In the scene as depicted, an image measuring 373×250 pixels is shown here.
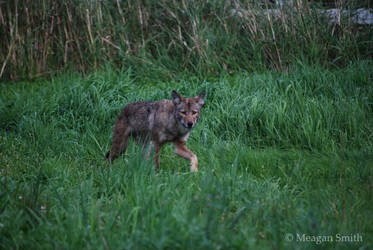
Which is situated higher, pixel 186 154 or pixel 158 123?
pixel 158 123

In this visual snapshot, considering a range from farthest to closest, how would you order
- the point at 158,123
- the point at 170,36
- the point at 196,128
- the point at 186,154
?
the point at 170,36
the point at 196,128
the point at 158,123
the point at 186,154

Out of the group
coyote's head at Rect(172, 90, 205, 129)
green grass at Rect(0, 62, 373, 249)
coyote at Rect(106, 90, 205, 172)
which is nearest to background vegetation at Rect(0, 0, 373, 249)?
green grass at Rect(0, 62, 373, 249)

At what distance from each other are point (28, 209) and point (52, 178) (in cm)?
102

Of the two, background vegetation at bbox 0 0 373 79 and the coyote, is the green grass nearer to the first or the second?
the coyote

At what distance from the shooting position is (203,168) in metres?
4.80

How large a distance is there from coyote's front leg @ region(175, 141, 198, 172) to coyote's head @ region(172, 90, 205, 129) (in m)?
0.29

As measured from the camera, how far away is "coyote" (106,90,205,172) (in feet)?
18.2

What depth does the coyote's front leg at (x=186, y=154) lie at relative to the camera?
496cm

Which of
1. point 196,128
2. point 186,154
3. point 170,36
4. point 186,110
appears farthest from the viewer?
point 170,36

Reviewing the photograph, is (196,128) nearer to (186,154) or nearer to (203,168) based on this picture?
(186,154)

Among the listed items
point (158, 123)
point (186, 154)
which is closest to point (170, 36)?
point (158, 123)

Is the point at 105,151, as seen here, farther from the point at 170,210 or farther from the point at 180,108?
the point at 170,210

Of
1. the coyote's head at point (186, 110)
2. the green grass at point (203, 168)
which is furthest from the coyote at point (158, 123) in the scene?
the green grass at point (203, 168)

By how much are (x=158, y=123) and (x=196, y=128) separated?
2.60ft
